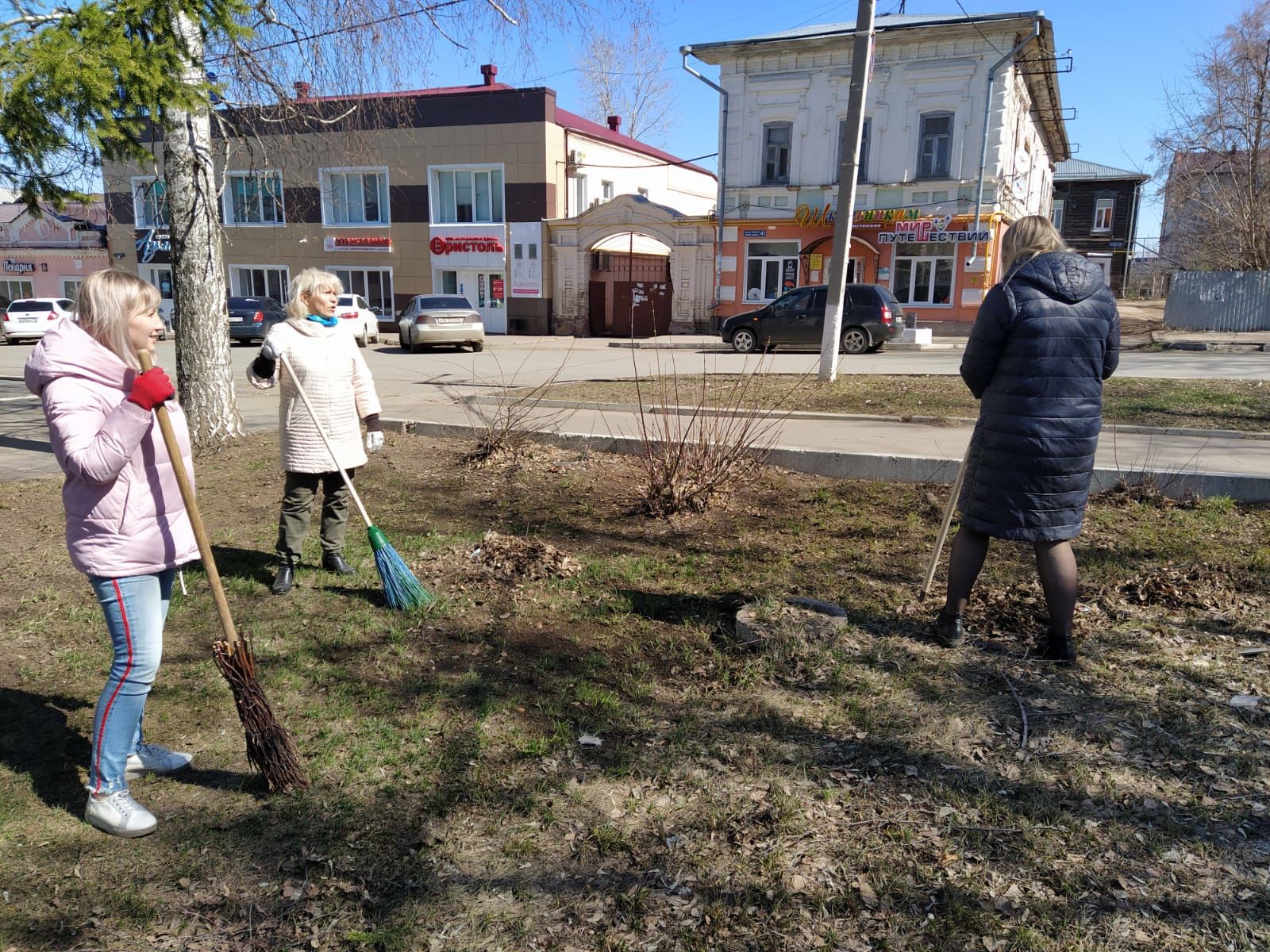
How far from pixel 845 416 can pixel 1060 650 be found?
5.40 meters

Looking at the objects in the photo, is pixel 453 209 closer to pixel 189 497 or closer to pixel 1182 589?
pixel 1182 589

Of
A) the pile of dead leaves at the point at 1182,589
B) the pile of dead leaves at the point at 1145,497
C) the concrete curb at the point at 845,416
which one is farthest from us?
the concrete curb at the point at 845,416

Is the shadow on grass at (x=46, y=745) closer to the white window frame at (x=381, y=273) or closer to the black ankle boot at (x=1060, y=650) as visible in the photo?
the black ankle boot at (x=1060, y=650)

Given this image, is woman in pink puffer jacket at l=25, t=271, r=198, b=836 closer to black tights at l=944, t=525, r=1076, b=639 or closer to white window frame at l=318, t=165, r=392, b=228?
black tights at l=944, t=525, r=1076, b=639

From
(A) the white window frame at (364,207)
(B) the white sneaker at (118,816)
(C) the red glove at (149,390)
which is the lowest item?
(B) the white sneaker at (118,816)

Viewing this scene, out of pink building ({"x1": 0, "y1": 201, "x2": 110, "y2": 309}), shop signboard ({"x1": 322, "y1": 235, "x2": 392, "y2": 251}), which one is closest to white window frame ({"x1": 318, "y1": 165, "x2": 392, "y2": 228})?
shop signboard ({"x1": 322, "y1": 235, "x2": 392, "y2": 251})

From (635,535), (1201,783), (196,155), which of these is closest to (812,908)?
(1201,783)

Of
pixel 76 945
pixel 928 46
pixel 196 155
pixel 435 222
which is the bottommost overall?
pixel 76 945

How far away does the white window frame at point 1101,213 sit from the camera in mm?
46938

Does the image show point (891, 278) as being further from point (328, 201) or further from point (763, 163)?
point (328, 201)

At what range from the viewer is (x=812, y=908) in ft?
7.81

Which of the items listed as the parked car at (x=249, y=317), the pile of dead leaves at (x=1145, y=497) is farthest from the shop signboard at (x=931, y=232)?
the pile of dead leaves at (x=1145, y=497)

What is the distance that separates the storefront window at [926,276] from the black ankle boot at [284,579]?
2510cm

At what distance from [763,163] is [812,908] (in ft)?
91.1
